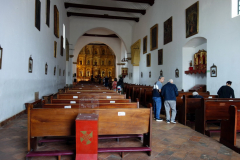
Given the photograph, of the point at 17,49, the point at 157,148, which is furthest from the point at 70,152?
the point at 17,49

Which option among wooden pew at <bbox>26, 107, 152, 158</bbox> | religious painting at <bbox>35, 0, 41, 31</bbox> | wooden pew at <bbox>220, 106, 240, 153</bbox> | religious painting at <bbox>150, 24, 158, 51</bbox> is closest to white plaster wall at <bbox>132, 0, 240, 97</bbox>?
religious painting at <bbox>150, 24, 158, 51</bbox>

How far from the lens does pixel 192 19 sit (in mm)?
9180

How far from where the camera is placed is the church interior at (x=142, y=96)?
288 cm

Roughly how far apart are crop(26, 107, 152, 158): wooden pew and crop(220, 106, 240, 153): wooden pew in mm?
1634

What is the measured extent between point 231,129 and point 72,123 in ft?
9.60

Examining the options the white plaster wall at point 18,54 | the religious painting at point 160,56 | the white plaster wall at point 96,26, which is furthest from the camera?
the white plaster wall at point 96,26

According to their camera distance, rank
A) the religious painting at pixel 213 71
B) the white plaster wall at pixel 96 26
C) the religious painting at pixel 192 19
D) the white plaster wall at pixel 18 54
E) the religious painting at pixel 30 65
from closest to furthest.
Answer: the white plaster wall at pixel 18 54, the religious painting at pixel 30 65, the religious painting at pixel 213 71, the religious painting at pixel 192 19, the white plaster wall at pixel 96 26

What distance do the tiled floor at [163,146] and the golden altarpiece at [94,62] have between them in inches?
1189

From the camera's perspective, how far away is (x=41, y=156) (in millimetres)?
2895

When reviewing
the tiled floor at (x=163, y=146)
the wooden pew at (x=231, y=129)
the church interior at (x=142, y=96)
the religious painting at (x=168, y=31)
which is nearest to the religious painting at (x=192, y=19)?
the church interior at (x=142, y=96)

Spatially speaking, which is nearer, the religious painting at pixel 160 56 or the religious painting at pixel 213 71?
the religious painting at pixel 213 71

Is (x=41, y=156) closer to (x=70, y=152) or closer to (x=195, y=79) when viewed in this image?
(x=70, y=152)

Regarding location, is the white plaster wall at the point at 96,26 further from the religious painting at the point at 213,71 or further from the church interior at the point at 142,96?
the religious painting at the point at 213,71

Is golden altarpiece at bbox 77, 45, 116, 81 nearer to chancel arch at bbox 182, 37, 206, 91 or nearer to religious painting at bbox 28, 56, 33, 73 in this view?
chancel arch at bbox 182, 37, 206, 91
